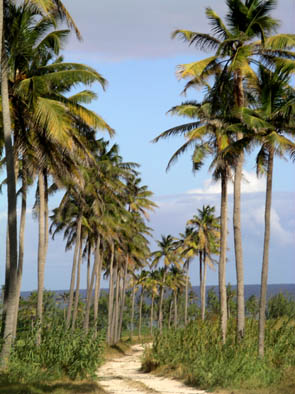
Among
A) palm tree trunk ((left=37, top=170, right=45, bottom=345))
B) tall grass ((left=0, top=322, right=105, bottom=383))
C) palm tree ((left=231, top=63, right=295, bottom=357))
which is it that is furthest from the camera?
palm tree trunk ((left=37, top=170, right=45, bottom=345))

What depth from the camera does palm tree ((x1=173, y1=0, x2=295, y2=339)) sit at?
2205 centimetres

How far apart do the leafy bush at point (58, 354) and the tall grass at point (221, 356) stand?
10.7 ft

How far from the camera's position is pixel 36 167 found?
24219 millimetres

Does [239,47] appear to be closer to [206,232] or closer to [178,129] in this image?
[178,129]

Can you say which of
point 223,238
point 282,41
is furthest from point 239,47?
point 223,238

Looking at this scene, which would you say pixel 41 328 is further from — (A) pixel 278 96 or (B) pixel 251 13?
(B) pixel 251 13

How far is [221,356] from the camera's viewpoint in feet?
62.7

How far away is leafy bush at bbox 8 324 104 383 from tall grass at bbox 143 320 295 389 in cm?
325

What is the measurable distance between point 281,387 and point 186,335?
6.88 m

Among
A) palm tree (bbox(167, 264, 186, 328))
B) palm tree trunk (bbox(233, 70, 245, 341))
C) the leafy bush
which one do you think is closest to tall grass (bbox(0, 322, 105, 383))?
the leafy bush

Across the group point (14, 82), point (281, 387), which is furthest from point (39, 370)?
point (14, 82)

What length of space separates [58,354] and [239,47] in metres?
12.9

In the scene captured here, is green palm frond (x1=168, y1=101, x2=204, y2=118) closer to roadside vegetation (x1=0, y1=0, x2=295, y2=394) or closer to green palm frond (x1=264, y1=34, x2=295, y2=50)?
roadside vegetation (x1=0, y1=0, x2=295, y2=394)

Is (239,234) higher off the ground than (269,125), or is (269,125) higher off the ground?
(269,125)
